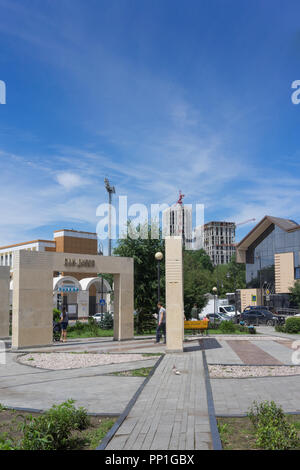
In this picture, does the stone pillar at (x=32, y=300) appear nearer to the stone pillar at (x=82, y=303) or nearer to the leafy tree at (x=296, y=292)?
the stone pillar at (x=82, y=303)

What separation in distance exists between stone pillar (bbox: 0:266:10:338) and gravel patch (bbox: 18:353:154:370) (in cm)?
877

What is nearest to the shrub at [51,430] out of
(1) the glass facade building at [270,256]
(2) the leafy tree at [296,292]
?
(2) the leafy tree at [296,292]

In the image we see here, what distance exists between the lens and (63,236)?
6331 centimetres

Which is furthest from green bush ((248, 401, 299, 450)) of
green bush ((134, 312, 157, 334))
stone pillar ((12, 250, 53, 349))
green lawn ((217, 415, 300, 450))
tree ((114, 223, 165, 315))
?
tree ((114, 223, 165, 315))

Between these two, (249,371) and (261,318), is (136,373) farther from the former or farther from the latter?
(261,318)

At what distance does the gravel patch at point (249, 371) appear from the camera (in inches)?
414

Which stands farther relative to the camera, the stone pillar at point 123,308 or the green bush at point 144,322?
the green bush at point 144,322

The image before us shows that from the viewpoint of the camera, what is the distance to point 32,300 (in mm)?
17578

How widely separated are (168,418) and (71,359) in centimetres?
807

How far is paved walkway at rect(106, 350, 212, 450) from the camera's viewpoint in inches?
206

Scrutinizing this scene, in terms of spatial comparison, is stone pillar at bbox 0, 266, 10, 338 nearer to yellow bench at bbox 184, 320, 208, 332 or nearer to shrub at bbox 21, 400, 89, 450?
yellow bench at bbox 184, 320, 208, 332

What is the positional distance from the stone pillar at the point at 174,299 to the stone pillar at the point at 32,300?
598 cm

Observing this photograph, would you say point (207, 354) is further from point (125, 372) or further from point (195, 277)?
point (195, 277)

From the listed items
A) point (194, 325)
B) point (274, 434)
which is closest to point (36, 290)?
point (194, 325)
